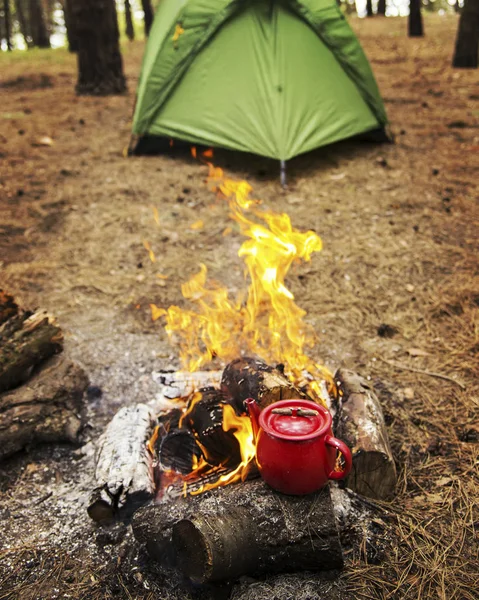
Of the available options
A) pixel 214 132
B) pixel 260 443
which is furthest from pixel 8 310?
pixel 214 132

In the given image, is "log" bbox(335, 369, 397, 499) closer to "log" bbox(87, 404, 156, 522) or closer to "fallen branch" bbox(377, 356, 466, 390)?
"fallen branch" bbox(377, 356, 466, 390)

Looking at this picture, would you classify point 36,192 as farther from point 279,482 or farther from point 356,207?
point 279,482

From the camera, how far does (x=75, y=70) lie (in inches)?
483

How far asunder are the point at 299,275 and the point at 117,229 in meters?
2.12

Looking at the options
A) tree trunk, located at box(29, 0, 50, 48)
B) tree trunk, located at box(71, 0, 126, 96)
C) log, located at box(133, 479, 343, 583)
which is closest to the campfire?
log, located at box(133, 479, 343, 583)

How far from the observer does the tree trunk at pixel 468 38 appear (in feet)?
31.0

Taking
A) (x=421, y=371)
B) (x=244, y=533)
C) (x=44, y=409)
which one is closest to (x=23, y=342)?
(x=44, y=409)

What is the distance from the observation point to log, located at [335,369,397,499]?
8.72 ft

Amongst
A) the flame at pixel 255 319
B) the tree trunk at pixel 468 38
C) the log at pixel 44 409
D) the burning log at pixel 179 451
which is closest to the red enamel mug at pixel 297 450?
the burning log at pixel 179 451

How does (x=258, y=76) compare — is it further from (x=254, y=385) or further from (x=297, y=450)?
(x=297, y=450)

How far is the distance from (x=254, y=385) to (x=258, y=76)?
4947mm

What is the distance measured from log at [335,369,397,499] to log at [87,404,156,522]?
104 cm

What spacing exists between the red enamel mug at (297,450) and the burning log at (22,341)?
1.73 meters

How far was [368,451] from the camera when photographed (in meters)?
2.65
